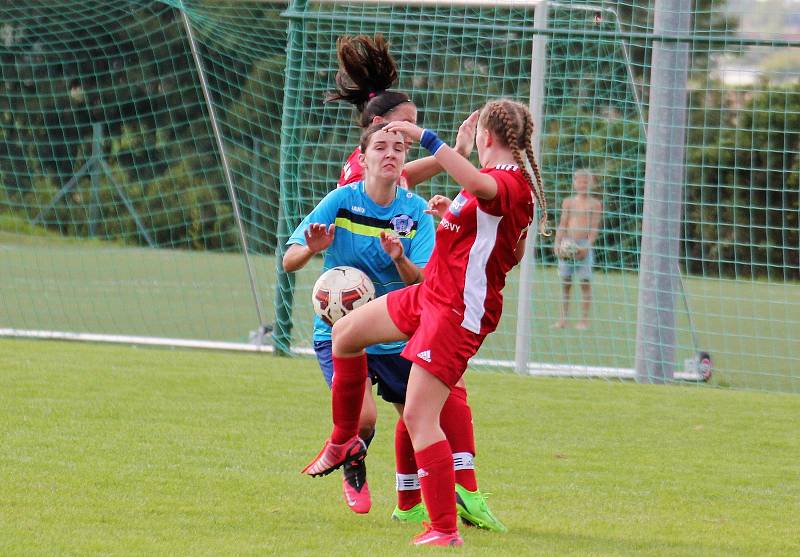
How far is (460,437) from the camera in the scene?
497cm

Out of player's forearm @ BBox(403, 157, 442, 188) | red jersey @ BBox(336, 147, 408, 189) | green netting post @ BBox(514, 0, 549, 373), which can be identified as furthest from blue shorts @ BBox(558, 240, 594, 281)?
red jersey @ BBox(336, 147, 408, 189)

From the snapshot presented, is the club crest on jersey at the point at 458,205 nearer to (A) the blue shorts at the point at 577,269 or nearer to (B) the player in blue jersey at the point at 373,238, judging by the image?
(B) the player in blue jersey at the point at 373,238

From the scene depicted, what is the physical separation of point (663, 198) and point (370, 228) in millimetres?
5120

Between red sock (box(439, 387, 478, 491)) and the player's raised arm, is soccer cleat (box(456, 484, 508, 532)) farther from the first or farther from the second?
the player's raised arm

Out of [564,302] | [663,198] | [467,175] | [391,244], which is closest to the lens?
[467,175]

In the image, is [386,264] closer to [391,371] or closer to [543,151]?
[391,371]

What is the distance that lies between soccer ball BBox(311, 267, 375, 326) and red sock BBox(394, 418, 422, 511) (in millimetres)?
513

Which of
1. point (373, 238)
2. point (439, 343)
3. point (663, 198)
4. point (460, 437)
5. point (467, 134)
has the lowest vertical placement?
point (460, 437)

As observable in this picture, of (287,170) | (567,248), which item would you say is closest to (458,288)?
(287,170)

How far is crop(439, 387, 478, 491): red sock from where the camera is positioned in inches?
193

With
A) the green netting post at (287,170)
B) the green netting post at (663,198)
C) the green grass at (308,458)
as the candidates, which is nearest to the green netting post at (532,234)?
the green grass at (308,458)

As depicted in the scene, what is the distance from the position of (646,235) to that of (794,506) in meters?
4.51

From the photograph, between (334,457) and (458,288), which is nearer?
(458,288)

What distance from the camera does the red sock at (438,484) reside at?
4406mm
